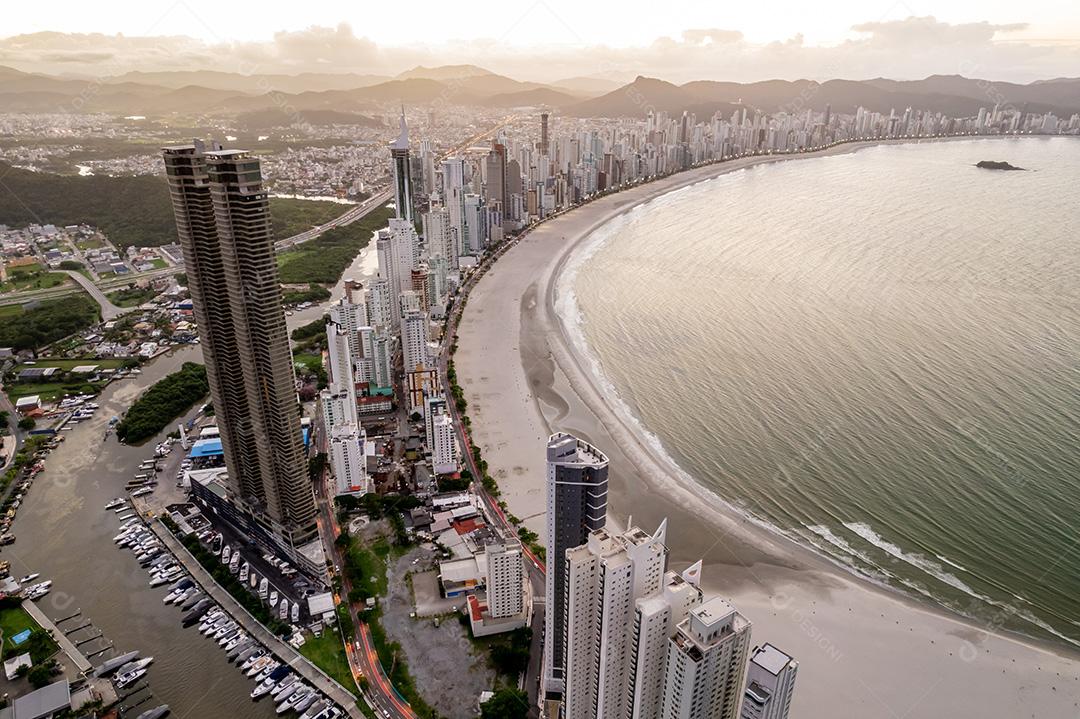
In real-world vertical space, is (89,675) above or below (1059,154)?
below

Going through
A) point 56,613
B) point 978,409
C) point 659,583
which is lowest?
point 56,613

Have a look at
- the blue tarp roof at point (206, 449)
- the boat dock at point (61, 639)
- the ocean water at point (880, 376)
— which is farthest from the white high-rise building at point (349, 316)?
the boat dock at point (61, 639)

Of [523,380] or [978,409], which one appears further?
[523,380]

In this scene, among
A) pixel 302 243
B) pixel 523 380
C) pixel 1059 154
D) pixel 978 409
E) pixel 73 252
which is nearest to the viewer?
pixel 978 409

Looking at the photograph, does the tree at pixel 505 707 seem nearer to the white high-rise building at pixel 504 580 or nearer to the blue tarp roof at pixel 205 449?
the white high-rise building at pixel 504 580

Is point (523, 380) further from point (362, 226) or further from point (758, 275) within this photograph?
point (362, 226)

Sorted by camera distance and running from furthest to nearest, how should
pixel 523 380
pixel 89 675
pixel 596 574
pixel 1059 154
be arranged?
pixel 1059 154, pixel 523 380, pixel 89 675, pixel 596 574

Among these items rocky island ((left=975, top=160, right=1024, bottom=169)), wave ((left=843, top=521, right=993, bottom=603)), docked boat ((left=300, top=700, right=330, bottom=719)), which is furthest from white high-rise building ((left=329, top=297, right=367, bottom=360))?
rocky island ((left=975, top=160, right=1024, bottom=169))

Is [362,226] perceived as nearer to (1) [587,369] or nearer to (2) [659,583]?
(1) [587,369]

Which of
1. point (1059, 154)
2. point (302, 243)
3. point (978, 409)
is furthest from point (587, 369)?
point (1059, 154)
